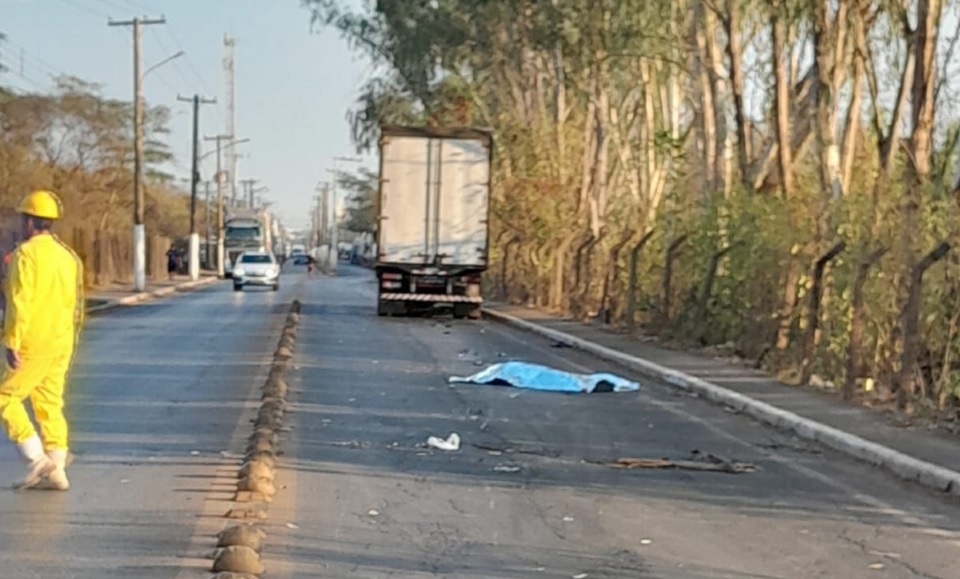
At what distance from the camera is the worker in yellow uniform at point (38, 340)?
9.63 m

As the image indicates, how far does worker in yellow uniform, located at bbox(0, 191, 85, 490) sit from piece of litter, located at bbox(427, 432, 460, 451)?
350cm

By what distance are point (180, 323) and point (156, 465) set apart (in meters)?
21.0

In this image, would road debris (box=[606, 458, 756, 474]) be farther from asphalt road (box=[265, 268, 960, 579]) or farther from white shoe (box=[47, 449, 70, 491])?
white shoe (box=[47, 449, 70, 491])

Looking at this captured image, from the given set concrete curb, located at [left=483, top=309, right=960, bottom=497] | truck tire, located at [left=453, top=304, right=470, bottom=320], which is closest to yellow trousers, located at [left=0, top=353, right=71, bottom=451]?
concrete curb, located at [left=483, top=309, right=960, bottom=497]

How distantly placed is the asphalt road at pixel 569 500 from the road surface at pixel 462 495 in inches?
1.0

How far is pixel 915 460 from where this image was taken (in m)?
12.1

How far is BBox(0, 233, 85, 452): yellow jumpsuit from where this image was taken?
963 centimetres

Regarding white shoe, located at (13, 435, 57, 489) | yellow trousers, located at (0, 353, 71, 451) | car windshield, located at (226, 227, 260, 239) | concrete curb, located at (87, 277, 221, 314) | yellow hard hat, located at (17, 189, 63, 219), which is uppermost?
yellow hard hat, located at (17, 189, 63, 219)

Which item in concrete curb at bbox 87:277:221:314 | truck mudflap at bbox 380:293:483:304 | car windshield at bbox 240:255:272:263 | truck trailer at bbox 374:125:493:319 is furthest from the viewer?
car windshield at bbox 240:255:272:263

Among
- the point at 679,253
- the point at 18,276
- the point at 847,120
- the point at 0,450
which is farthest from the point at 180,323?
the point at 18,276

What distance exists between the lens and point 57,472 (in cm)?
988

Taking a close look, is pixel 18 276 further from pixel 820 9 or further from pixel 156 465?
pixel 820 9

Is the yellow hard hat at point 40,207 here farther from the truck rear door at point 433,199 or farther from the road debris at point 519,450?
the truck rear door at point 433,199

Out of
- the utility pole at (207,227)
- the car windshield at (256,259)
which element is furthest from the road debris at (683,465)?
the utility pole at (207,227)
